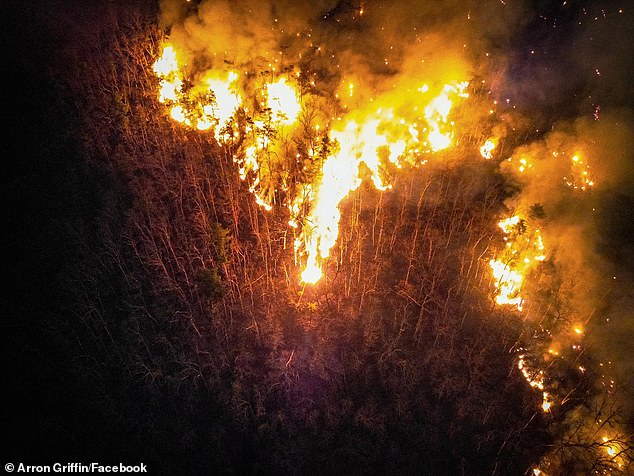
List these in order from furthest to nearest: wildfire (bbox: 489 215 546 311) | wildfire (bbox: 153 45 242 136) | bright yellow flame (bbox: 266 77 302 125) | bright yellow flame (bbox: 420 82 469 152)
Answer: bright yellow flame (bbox: 420 82 469 152), wildfire (bbox: 153 45 242 136), wildfire (bbox: 489 215 546 311), bright yellow flame (bbox: 266 77 302 125)

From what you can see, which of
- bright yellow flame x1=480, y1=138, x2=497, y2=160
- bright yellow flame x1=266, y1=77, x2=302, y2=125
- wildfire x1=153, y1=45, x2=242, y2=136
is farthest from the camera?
bright yellow flame x1=480, y1=138, x2=497, y2=160

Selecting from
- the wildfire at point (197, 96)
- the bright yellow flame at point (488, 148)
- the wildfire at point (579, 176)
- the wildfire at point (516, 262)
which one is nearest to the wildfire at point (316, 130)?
the wildfire at point (197, 96)

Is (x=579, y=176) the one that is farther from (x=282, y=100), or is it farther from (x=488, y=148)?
(x=282, y=100)

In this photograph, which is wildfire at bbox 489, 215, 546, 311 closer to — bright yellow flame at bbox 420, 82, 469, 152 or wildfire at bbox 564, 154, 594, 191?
wildfire at bbox 564, 154, 594, 191

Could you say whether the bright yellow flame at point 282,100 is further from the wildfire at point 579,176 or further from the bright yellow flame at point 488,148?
the wildfire at point 579,176

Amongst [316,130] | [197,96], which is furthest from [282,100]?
[197,96]

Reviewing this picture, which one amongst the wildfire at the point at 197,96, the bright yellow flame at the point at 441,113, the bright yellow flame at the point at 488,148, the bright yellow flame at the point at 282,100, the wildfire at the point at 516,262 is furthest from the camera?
the bright yellow flame at the point at 488,148

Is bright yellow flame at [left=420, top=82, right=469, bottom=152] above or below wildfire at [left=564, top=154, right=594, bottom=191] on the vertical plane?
above

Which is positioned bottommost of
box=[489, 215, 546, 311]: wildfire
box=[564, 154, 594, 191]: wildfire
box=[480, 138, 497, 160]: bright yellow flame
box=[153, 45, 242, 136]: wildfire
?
box=[489, 215, 546, 311]: wildfire

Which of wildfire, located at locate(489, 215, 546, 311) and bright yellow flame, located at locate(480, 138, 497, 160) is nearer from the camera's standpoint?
wildfire, located at locate(489, 215, 546, 311)

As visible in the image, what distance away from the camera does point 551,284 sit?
13.0m

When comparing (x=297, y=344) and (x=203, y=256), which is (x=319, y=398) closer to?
(x=297, y=344)

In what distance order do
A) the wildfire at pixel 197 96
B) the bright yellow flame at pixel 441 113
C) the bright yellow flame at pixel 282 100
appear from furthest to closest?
the bright yellow flame at pixel 441 113 → the wildfire at pixel 197 96 → the bright yellow flame at pixel 282 100

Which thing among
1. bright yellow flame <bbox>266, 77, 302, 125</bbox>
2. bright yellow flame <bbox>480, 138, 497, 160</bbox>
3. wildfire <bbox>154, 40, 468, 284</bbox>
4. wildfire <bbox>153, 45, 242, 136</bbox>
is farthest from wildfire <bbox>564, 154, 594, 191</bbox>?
wildfire <bbox>153, 45, 242, 136</bbox>
